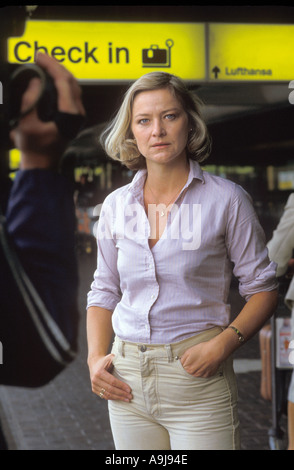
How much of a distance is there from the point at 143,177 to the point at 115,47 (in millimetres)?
597

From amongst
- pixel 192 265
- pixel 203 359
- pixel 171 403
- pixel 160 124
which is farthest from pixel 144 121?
pixel 171 403

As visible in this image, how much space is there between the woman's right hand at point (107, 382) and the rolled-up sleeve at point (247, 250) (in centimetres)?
46

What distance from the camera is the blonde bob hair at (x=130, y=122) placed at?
2453mm

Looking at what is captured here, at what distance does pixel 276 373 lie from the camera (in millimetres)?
4293

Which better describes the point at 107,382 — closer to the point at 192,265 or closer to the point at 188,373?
the point at 188,373

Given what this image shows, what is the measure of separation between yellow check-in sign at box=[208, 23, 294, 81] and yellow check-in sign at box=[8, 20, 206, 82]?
5 centimetres

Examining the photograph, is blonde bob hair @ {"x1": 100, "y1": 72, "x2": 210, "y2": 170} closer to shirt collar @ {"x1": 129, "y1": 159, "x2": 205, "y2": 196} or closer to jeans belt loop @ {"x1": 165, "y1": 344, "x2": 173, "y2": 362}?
shirt collar @ {"x1": 129, "y1": 159, "x2": 205, "y2": 196}

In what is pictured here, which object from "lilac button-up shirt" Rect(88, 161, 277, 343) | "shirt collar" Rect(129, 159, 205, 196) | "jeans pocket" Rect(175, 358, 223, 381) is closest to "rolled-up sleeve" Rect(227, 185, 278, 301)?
"lilac button-up shirt" Rect(88, 161, 277, 343)

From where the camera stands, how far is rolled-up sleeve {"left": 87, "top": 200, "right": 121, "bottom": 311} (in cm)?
248

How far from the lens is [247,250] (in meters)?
2.33

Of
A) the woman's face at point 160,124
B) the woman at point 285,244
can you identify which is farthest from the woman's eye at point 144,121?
the woman at point 285,244

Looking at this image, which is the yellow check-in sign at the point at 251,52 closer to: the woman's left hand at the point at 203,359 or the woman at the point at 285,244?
the woman at the point at 285,244

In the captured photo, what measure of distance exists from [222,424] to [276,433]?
201 cm
